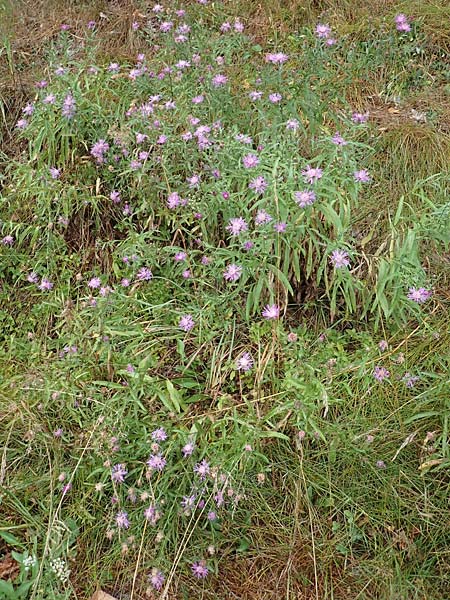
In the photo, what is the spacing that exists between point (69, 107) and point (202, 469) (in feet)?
5.87

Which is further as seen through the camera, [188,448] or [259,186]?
[259,186]

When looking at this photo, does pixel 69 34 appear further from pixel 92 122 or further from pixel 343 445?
pixel 343 445

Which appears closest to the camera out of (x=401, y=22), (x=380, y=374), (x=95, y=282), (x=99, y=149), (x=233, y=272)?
(x=380, y=374)

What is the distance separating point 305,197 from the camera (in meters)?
2.13

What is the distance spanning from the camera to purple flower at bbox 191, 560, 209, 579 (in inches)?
72.2

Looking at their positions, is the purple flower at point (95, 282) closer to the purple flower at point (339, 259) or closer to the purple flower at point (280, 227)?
the purple flower at point (280, 227)

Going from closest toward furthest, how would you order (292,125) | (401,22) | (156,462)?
(156,462)
(292,125)
(401,22)

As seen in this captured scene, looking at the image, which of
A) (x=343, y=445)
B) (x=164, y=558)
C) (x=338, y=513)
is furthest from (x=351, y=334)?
(x=164, y=558)

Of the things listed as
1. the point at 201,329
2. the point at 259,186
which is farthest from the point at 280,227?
the point at 201,329

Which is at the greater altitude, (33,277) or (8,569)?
(33,277)

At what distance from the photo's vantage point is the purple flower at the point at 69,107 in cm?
270

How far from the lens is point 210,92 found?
2.72m

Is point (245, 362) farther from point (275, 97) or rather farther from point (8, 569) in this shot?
point (275, 97)

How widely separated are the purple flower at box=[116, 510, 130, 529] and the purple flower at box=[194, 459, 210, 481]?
260 millimetres
